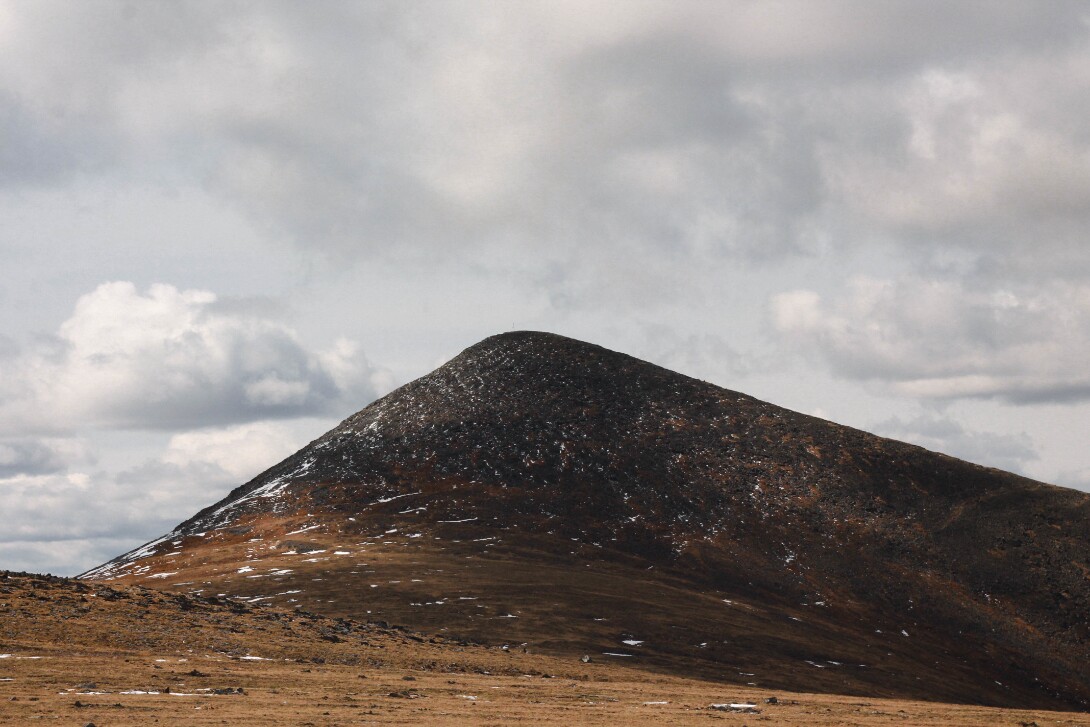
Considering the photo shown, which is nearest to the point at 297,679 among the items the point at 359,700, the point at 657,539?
the point at 359,700

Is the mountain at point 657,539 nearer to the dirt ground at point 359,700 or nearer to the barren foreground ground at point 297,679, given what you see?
the barren foreground ground at point 297,679

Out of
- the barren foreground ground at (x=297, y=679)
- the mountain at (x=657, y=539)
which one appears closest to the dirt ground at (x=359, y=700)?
the barren foreground ground at (x=297, y=679)

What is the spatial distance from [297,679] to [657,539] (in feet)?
241

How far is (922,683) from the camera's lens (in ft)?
255

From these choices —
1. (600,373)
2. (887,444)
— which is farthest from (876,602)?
(600,373)

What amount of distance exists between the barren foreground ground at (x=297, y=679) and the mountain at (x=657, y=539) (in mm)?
12293

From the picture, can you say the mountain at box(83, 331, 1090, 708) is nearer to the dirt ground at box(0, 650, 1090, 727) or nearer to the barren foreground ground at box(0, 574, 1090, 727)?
the barren foreground ground at box(0, 574, 1090, 727)

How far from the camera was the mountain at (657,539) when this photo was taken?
77.5 m

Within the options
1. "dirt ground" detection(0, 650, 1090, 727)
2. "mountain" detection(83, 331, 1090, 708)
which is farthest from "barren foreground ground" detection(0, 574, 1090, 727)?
"mountain" detection(83, 331, 1090, 708)

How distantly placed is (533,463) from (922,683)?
2373 inches

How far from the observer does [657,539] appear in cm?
11288

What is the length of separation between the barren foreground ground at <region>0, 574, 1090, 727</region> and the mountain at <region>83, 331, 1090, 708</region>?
12.3m

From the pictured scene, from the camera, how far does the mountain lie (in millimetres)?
77500

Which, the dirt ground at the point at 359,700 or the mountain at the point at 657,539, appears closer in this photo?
the dirt ground at the point at 359,700
